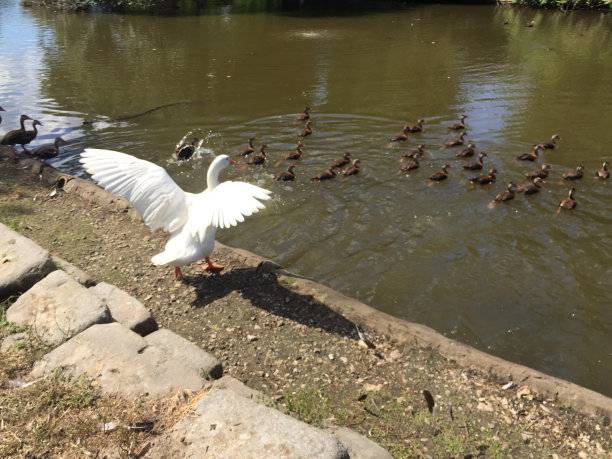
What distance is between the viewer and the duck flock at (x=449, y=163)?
28.5 ft

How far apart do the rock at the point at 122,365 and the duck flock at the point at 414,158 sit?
570cm

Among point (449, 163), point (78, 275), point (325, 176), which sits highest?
point (449, 163)

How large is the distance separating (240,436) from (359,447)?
2.82ft

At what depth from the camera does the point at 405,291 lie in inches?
254

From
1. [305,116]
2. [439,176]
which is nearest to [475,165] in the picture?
[439,176]

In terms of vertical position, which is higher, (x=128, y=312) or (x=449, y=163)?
(x=449, y=163)

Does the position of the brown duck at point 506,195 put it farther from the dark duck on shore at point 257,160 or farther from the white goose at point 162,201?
the white goose at point 162,201

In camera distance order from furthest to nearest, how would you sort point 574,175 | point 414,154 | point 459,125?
1. point 459,125
2. point 414,154
3. point 574,175

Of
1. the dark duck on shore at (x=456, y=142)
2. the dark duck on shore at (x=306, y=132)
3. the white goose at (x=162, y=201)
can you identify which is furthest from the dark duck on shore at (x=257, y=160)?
the dark duck on shore at (x=456, y=142)

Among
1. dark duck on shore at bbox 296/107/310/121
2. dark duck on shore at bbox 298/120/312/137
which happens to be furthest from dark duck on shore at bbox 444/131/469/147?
dark duck on shore at bbox 296/107/310/121

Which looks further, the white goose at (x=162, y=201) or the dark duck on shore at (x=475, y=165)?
the dark duck on shore at (x=475, y=165)

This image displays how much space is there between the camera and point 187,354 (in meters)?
4.34

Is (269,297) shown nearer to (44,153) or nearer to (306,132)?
(306,132)

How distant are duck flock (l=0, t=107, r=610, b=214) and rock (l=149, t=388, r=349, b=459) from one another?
20.9 feet
